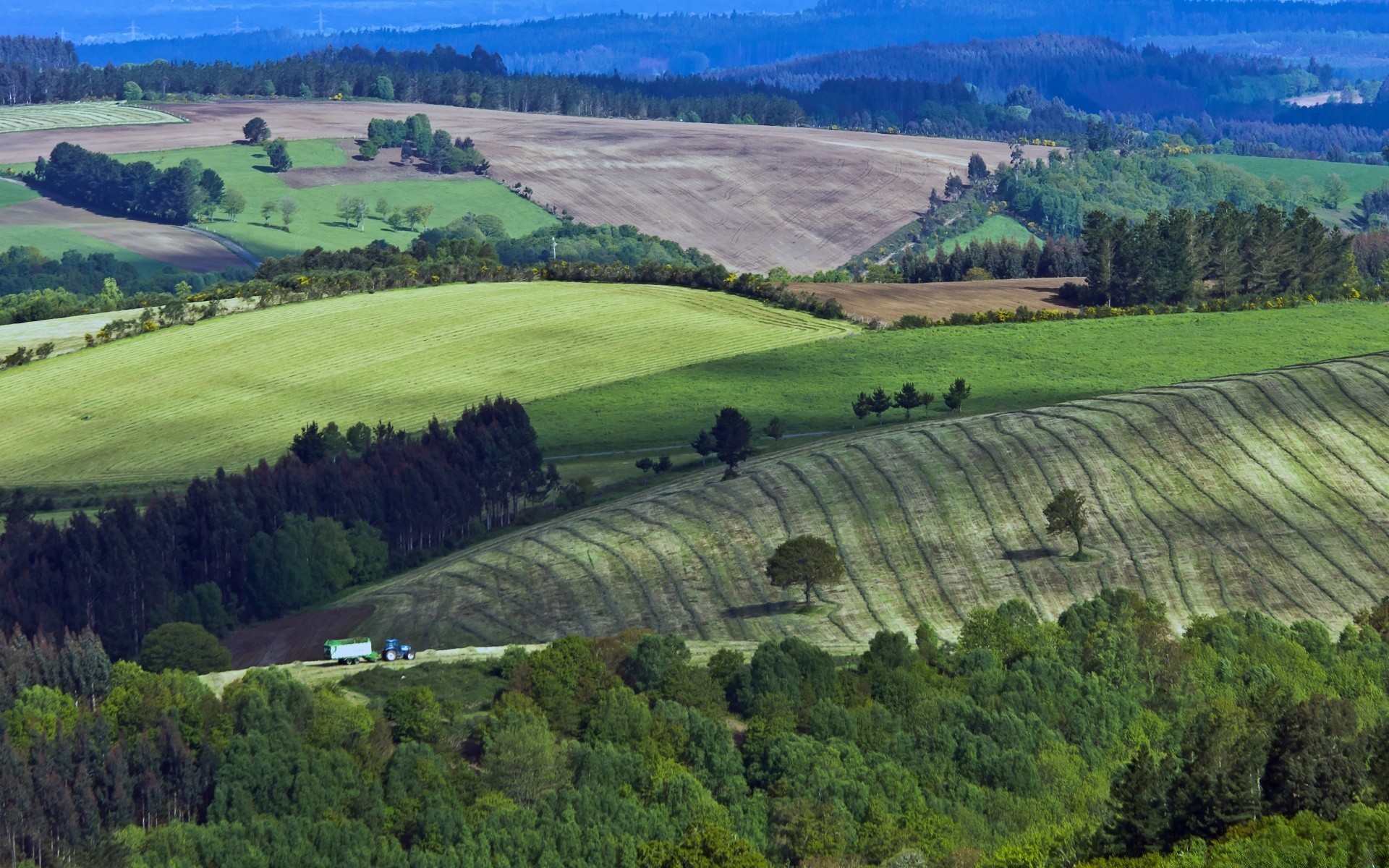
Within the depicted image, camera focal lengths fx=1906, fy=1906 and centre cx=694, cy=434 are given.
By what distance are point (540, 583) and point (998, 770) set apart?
130 feet

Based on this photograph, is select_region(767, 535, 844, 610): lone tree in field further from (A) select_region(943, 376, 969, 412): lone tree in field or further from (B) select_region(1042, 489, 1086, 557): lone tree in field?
(A) select_region(943, 376, 969, 412): lone tree in field

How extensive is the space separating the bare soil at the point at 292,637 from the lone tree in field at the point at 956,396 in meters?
56.2

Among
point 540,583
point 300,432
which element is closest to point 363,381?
point 300,432

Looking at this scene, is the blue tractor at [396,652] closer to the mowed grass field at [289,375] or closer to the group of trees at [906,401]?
the mowed grass field at [289,375]

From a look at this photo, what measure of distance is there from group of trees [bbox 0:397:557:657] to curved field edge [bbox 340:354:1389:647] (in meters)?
6.45

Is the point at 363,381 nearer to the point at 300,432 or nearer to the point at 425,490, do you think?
the point at 300,432

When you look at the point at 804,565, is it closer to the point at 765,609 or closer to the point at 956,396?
the point at 765,609

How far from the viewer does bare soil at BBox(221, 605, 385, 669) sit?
112812 mm

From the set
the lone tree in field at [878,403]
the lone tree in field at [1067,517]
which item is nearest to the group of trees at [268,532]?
the lone tree in field at [878,403]

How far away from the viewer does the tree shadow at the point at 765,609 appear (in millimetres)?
112812

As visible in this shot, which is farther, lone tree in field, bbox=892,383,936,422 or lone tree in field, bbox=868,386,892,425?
lone tree in field, bbox=892,383,936,422

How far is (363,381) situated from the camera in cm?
17525

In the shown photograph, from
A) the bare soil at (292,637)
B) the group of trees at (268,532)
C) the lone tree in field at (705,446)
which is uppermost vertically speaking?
the lone tree in field at (705,446)

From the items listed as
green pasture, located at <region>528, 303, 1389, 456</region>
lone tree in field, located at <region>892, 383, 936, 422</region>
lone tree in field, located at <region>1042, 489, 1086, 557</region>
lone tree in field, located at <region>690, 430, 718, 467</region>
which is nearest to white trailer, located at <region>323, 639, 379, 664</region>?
lone tree in field, located at <region>1042, 489, 1086, 557</region>
